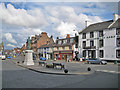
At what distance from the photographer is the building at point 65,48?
50.0 meters

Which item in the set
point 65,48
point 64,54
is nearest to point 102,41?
point 65,48

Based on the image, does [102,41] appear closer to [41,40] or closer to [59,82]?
[59,82]

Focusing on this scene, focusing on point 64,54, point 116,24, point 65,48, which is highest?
point 116,24

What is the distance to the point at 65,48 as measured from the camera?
174 ft

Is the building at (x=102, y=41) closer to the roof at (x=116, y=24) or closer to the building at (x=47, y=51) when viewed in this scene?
the roof at (x=116, y=24)

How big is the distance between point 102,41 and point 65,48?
1747cm

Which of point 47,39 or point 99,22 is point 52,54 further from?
point 99,22

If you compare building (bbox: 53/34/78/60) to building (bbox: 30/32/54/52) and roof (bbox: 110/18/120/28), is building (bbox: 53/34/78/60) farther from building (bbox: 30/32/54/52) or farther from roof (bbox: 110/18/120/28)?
building (bbox: 30/32/54/52)

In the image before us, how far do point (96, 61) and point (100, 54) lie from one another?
25.3ft

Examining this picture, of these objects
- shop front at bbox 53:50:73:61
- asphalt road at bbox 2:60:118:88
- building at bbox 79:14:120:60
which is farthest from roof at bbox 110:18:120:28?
asphalt road at bbox 2:60:118:88

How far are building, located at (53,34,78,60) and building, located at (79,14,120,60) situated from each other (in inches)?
193

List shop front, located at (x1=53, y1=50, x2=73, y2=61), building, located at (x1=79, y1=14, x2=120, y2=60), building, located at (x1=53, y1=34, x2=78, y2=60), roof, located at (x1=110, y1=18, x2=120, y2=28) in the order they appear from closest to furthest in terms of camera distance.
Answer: building, located at (x1=79, y1=14, x2=120, y2=60) < roof, located at (x1=110, y1=18, x2=120, y2=28) < building, located at (x1=53, y1=34, x2=78, y2=60) < shop front, located at (x1=53, y1=50, x2=73, y2=61)

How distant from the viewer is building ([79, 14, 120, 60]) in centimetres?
3562

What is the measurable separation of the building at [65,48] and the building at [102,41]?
4.90m
